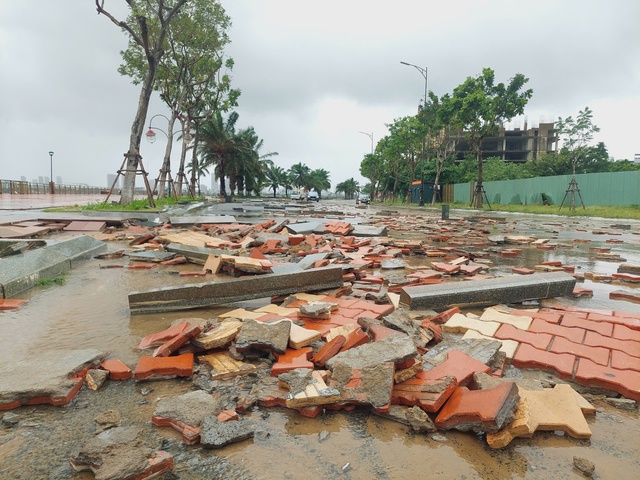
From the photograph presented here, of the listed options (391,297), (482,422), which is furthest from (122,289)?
(482,422)

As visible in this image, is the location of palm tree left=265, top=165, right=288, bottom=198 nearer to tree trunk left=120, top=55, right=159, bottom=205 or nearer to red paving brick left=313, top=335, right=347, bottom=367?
tree trunk left=120, top=55, right=159, bottom=205

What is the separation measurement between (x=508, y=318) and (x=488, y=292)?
533mm

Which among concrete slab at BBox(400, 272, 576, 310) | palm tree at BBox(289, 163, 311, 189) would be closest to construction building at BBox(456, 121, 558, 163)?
palm tree at BBox(289, 163, 311, 189)

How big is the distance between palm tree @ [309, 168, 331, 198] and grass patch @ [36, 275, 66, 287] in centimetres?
9104

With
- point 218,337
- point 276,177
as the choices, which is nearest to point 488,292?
point 218,337

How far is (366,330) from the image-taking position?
2621 mm

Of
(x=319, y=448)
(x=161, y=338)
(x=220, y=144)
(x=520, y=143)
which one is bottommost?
(x=319, y=448)

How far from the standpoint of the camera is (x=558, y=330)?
2777mm

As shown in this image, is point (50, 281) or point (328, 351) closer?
point (328, 351)

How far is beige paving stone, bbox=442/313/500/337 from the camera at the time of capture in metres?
2.79

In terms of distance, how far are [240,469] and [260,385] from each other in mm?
557

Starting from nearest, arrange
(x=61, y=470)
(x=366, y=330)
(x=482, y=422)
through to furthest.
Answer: (x=61, y=470) → (x=482, y=422) → (x=366, y=330)

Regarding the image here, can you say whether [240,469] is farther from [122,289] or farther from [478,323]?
[122,289]

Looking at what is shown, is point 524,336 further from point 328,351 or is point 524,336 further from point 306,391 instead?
point 306,391
